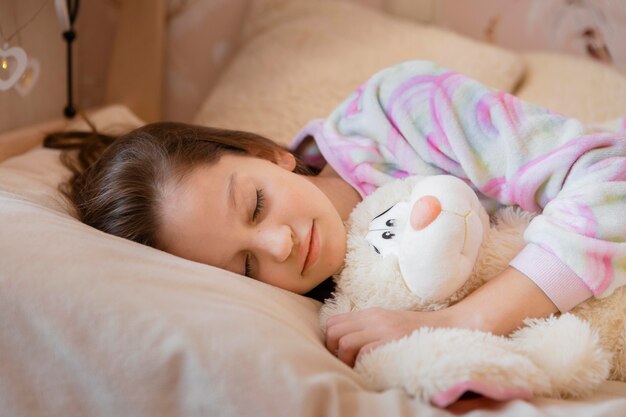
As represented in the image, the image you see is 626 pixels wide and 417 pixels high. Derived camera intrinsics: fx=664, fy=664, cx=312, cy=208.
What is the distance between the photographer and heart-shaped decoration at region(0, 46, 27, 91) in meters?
1.11

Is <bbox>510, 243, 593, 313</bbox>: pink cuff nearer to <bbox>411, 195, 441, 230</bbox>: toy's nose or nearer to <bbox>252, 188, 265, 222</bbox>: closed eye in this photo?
<bbox>411, 195, 441, 230</bbox>: toy's nose

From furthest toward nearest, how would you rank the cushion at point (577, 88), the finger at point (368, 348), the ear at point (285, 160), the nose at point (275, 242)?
the cushion at point (577, 88) < the ear at point (285, 160) < the nose at point (275, 242) < the finger at point (368, 348)

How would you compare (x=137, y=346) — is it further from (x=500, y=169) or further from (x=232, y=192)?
(x=500, y=169)

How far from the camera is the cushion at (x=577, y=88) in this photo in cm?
140

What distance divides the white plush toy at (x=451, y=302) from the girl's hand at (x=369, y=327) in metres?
0.03

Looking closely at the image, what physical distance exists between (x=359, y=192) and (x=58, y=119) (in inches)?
30.5

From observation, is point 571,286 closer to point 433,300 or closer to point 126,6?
point 433,300

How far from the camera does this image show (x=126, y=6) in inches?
70.4

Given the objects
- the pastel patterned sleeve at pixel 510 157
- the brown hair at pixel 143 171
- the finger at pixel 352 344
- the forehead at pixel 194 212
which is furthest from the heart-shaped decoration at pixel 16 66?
the finger at pixel 352 344

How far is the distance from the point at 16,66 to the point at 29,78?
0.12m

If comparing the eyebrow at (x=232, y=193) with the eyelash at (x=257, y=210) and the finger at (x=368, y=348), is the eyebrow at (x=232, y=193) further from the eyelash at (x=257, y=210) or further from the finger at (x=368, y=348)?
the finger at (x=368, y=348)

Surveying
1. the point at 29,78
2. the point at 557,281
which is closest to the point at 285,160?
the point at 557,281

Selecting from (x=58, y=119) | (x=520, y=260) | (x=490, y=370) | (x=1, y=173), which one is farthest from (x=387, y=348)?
(x=58, y=119)

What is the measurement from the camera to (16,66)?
3.83 feet
